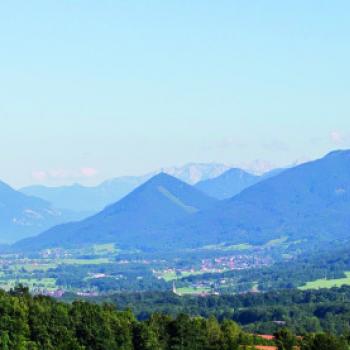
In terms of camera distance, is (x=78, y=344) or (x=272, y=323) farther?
(x=272, y=323)

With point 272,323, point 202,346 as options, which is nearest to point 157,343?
point 202,346

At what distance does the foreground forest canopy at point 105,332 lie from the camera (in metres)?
79.1

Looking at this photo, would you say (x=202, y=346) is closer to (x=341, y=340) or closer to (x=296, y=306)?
(x=341, y=340)

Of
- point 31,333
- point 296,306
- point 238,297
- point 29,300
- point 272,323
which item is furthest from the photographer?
point 238,297

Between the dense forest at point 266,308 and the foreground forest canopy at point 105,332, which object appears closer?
the foreground forest canopy at point 105,332

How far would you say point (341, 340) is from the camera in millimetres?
81125

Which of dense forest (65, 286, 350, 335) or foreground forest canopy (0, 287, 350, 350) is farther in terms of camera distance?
dense forest (65, 286, 350, 335)

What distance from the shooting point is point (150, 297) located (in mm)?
192750

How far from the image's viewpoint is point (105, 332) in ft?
273

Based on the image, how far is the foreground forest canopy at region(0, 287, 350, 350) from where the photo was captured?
79113 millimetres

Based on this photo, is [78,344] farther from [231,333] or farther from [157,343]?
[231,333]

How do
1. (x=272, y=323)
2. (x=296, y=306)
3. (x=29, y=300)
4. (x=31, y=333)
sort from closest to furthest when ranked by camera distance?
(x=31, y=333) < (x=29, y=300) < (x=272, y=323) < (x=296, y=306)

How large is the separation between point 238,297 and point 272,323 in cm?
4582

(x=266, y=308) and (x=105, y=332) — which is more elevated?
(x=266, y=308)
